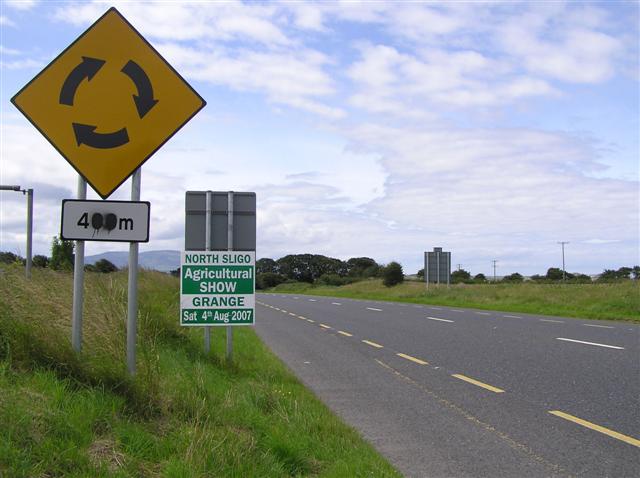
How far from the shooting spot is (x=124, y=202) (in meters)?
Answer: 5.00

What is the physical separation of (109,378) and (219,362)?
452cm

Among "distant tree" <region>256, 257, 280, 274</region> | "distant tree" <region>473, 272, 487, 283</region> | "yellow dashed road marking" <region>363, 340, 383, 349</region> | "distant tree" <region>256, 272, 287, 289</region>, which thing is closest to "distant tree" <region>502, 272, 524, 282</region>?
"distant tree" <region>473, 272, 487, 283</region>

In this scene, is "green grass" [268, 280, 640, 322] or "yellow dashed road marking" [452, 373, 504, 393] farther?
"green grass" [268, 280, 640, 322]

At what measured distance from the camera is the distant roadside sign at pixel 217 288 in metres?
8.98

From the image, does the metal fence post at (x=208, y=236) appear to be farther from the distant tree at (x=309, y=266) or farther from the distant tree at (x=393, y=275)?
the distant tree at (x=309, y=266)

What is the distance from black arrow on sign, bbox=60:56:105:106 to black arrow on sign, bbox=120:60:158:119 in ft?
0.73

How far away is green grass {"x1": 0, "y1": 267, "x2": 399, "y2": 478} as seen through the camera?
3.69m

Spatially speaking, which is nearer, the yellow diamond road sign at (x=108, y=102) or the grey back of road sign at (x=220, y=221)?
the yellow diamond road sign at (x=108, y=102)

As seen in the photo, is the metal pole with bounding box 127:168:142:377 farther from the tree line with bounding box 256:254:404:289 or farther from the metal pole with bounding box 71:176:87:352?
the tree line with bounding box 256:254:404:289

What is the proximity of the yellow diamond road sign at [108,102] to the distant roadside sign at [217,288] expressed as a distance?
13.3 ft

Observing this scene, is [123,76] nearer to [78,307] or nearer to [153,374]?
[78,307]

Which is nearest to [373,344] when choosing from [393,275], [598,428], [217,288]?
[217,288]

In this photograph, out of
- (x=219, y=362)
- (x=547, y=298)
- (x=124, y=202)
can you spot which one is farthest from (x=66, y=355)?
(x=547, y=298)

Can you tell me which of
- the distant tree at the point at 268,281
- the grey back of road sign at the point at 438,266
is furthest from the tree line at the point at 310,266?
the grey back of road sign at the point at 438,266
